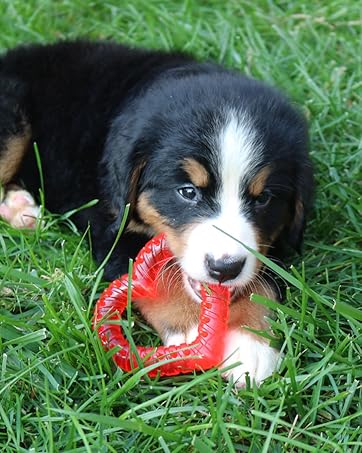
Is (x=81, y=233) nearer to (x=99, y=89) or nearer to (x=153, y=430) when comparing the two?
(x=99, y=89)

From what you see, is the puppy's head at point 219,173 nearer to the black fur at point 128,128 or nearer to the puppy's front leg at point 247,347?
the black fur at point 128,128

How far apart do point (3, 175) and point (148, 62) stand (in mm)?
988

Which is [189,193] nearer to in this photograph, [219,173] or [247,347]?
[219,173]

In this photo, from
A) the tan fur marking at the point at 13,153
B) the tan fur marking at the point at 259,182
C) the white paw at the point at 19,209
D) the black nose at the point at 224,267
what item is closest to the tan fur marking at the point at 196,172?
the tan fur marking at the point at 259,182

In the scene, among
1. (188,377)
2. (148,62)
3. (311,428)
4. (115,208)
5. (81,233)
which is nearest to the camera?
(311,428)

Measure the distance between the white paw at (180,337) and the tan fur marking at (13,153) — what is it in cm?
153

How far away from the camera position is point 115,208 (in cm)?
358

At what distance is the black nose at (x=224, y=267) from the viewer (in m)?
2.97

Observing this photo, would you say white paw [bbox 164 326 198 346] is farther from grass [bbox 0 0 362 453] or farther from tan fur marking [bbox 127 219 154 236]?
tan fur marking [bbox 127 219 154 236]

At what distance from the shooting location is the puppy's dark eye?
10.6 feet

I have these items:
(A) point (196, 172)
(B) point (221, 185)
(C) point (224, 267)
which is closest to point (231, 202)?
(B) point (221, 185)

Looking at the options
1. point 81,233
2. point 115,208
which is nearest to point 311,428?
point 115,208

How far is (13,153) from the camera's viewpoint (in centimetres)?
424

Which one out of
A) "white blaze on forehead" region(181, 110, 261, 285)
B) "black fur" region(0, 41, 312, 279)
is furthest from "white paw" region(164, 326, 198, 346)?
"black fur" region(0, 41, 312, 279)
